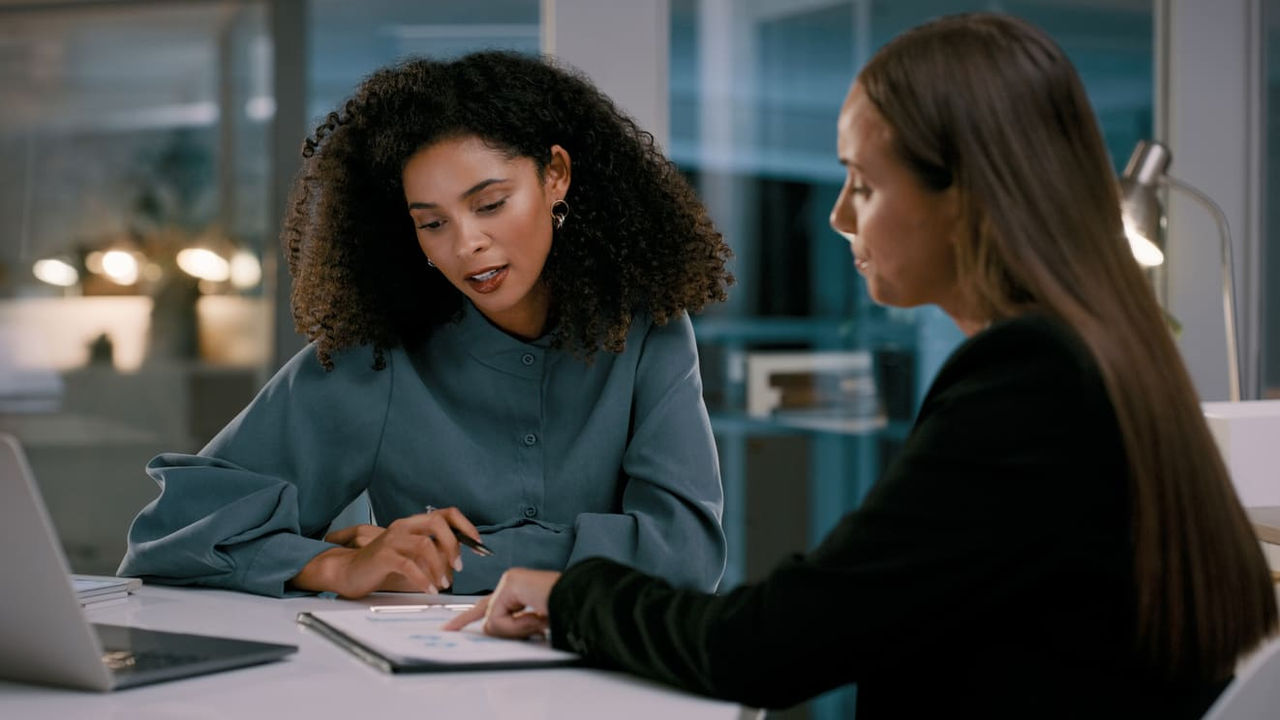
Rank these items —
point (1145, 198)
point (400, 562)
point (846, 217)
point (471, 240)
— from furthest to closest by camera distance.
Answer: point (1145, 198)
point (471, 240)
point (400, 562)
point (846, 217)

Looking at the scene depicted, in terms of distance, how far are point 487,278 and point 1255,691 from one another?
969 millimetres

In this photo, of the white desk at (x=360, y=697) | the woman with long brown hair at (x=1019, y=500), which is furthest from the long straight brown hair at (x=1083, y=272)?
the white desk at (x=360, y=697)

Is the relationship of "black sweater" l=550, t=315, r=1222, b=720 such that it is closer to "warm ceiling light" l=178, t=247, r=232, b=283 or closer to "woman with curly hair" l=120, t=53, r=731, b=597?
"woman with curly hair" l=120, t=53, r=731, b=597

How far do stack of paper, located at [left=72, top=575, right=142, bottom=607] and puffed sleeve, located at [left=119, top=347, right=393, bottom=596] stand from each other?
5cm

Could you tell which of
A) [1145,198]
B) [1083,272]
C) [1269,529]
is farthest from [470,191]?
[1145,198]

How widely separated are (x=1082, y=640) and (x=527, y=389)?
35.9 inches

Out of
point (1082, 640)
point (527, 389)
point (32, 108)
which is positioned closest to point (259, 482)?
point (527, 389)

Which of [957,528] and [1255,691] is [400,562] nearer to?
[957,528]

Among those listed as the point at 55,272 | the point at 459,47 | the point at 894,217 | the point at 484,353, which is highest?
the point at 459,47

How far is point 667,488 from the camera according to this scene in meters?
1.44

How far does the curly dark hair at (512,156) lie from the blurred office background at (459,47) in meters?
1.48

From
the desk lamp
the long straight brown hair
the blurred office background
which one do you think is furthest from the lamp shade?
the long straight brown hair

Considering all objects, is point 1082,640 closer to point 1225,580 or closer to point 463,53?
point 1225,580

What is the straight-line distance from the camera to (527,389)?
1.60 m
